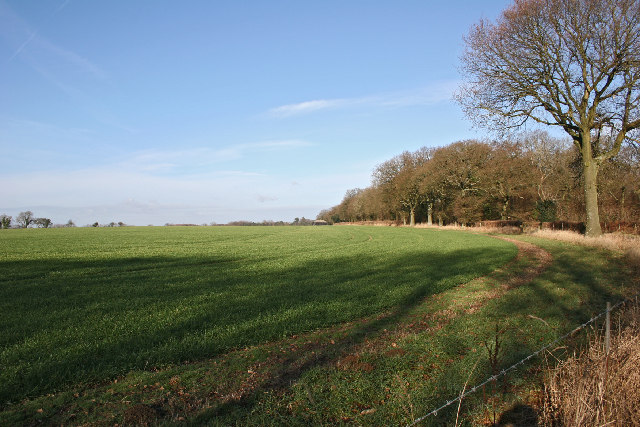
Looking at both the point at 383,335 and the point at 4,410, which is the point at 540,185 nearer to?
Answer: the point at 383,335

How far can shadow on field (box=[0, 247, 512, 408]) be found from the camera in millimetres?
6145

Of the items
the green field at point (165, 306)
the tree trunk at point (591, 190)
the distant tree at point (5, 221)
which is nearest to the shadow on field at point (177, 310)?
the green field at point (165, 306)

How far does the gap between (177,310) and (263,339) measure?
345 cm

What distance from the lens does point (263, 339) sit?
7.48 metres

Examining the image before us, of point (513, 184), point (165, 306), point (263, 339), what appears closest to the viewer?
point (263, 339)

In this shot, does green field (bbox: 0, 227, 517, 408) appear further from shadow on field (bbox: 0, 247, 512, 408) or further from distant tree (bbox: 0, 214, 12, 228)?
distant tree (bbox: 0, 214, 12, 228)

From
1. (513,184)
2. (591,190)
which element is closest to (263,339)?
(591,190)

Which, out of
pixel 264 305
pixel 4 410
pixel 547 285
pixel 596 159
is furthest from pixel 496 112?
pixel 4 410

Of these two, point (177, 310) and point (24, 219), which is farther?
point (24, 219)

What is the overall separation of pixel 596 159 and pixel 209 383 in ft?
95.2

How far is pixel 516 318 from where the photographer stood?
810cm

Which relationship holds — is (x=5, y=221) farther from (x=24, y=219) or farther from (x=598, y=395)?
(x=598, y=395)

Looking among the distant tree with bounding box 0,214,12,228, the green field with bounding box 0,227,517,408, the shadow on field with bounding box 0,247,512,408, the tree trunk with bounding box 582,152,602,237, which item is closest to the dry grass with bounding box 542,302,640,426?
the shadow on field with bounding box 0,247,512,408

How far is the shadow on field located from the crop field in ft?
0.14
